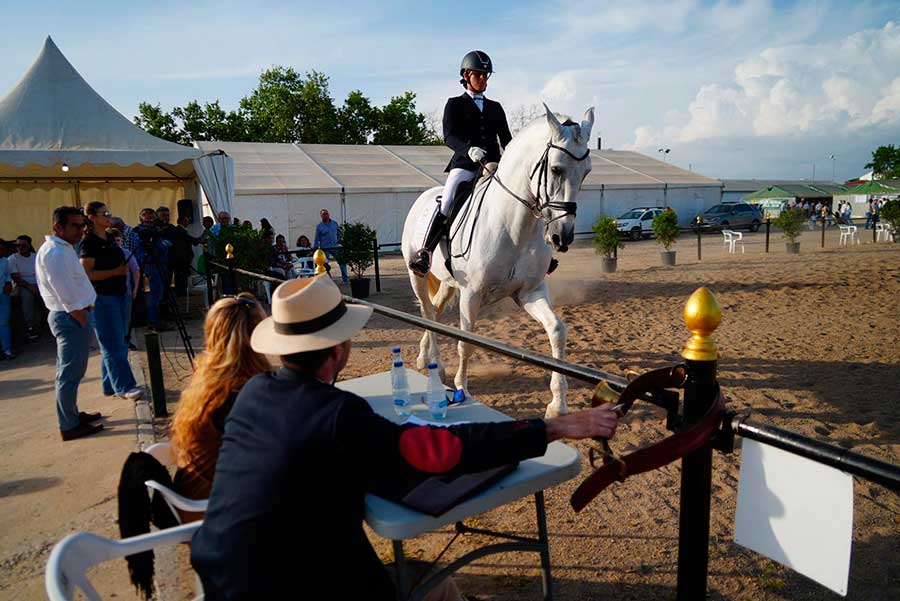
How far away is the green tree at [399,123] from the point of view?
4266cm

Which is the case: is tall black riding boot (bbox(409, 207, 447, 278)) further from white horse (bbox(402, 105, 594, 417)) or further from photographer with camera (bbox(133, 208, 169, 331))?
photographer with camera (bbox(133, 208, 169, 331))

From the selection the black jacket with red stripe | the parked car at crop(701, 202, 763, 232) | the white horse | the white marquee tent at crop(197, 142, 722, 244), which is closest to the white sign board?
the black jacket with red stripe

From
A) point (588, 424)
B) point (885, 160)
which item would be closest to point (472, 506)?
point (588, 424)

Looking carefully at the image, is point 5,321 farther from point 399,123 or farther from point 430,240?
point 399,123

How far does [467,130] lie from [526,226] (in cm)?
144

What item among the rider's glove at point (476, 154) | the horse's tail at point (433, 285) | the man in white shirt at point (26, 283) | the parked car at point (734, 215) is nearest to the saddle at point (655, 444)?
the rider's glove at point (476, 154)

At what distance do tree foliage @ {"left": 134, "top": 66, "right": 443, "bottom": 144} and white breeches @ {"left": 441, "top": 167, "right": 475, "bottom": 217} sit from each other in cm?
3784

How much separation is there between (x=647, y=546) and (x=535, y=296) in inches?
94.1

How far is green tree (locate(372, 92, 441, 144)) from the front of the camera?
42656 mm

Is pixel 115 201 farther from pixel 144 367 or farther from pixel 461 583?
pixel 461 583

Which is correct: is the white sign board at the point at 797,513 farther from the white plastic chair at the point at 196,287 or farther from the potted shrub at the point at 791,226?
the potted shrub at the point at 791,226

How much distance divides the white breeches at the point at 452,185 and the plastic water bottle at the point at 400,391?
288cm

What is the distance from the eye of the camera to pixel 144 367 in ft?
23.6

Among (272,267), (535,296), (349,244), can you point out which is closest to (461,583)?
(535,296)
